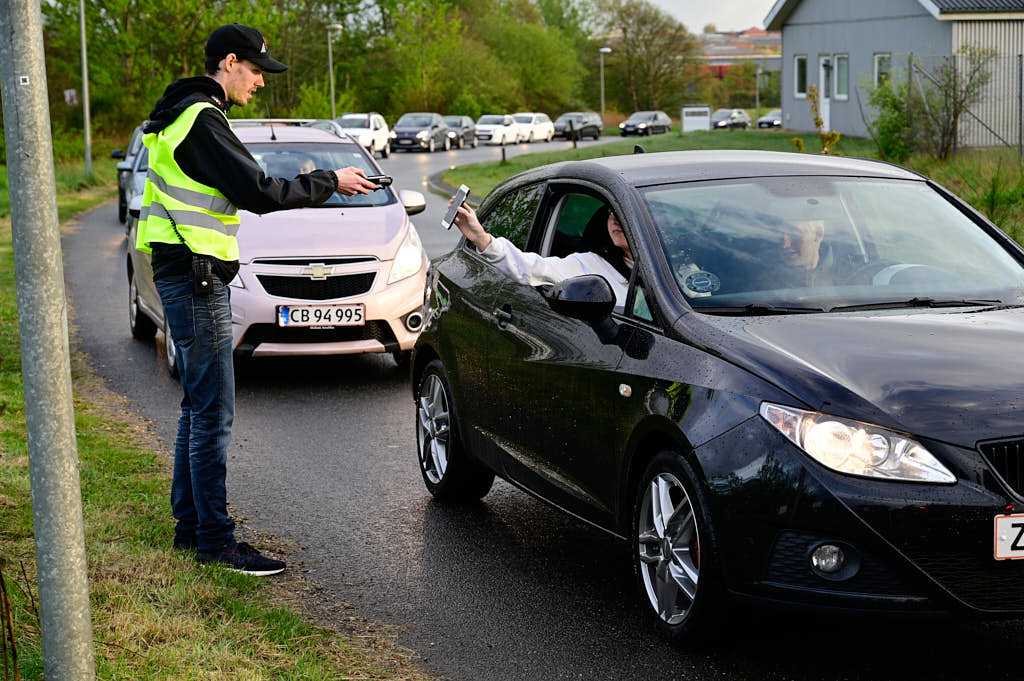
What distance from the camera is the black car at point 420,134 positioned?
2657 inches

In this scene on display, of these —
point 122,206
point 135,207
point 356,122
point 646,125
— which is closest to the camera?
point 135,207

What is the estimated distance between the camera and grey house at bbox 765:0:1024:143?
1559 inches

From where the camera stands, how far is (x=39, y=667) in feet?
14.6

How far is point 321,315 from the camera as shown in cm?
1041

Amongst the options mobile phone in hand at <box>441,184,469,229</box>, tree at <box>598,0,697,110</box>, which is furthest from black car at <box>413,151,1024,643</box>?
tree at <box>598,0,697,110</box>

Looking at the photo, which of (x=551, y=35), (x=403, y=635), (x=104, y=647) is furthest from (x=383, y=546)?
(x=551, y=35)

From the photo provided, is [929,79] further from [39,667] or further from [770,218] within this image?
[39,667]

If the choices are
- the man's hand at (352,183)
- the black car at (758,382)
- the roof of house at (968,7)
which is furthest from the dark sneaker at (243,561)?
the roof of house at (968,7)

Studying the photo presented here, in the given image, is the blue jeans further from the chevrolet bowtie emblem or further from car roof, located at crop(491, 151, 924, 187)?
the chevrolet bowtie emblem

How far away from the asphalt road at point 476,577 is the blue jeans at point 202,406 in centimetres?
46

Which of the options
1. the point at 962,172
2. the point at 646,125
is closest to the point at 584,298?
the point at 962,172

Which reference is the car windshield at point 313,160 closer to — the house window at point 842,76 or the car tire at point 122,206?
the car tire at point 122,206

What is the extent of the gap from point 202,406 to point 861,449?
2.71m

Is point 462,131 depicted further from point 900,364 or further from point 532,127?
point 900,364
